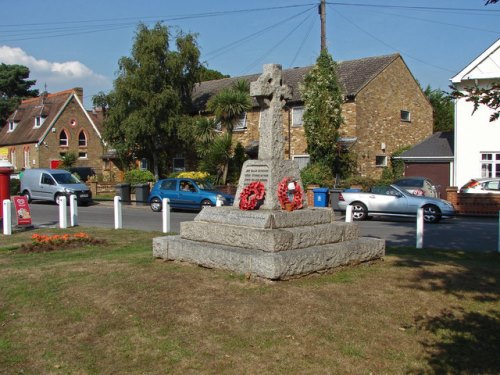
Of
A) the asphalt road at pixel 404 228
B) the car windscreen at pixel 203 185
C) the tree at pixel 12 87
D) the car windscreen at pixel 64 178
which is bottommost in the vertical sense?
the asphalt road at pixel 404 228

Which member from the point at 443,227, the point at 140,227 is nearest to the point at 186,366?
the point at 140,227

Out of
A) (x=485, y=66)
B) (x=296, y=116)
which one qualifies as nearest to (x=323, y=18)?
(x=296, y=116)

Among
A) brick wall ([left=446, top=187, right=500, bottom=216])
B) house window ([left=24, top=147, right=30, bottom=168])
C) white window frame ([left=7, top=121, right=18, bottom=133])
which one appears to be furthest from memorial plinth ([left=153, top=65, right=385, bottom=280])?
white window frame ([left=7, top=121, right=18, bottom=133])

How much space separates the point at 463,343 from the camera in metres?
5.04

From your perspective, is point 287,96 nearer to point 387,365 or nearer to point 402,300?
point 402,300

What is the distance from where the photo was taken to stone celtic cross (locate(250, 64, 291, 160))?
330 inches

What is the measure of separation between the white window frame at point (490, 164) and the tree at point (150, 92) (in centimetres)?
1676

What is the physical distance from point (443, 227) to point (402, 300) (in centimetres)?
1168

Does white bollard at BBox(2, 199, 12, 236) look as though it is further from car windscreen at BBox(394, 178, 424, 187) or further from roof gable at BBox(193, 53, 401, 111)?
roof gable at BBox(193, 53, 401, 111)

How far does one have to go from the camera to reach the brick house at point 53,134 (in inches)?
1924

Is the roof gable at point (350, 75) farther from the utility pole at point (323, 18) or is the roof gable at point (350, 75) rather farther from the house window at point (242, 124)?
the house window at point (242, 124)

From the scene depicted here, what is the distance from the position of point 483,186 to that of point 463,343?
1882 centimetres

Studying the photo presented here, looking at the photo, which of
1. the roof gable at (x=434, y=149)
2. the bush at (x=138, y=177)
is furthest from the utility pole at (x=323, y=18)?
the bush at (x=138, y=177)

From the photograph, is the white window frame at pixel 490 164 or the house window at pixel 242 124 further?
the house window at pixel 242 124
